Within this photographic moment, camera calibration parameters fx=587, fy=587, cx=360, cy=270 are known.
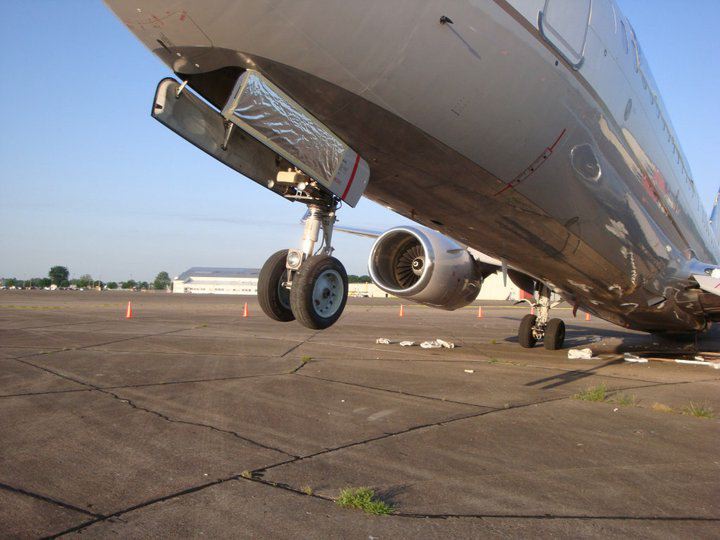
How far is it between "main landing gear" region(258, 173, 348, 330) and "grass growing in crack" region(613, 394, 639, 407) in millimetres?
3249

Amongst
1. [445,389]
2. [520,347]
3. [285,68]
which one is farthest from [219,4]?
[520,347]

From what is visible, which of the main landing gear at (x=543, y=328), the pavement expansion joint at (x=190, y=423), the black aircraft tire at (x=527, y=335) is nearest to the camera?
the pavement expansion joint at (x=190, y=423)

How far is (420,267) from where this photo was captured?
1047 cm

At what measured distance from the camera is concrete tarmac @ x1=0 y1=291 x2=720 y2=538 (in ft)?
9.54

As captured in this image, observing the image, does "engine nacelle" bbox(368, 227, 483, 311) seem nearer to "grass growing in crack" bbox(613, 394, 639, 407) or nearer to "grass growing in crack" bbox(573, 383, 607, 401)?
"grass growing in crack" bbox(573, 383, 607, 401)

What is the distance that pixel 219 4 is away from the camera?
4.00 m

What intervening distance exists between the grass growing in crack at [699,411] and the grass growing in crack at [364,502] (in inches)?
163

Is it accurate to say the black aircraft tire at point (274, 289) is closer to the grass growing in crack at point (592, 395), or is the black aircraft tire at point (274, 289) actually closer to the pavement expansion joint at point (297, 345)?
the grass growing in crack at point (592, 395)

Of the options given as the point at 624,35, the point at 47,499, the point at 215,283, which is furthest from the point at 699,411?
the point at 215,283

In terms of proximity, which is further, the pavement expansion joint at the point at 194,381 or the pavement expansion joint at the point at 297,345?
the pavement expansion joint at the point at 297,345

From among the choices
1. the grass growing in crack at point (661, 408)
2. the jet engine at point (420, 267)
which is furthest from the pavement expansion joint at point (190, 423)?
the jet engine at point (420, 267)

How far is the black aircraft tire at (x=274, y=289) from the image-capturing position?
227 inches

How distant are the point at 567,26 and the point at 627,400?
13.2 ft

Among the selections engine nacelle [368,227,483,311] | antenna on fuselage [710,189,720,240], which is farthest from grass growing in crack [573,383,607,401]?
antenna on fuselage [710,189,720,240]
